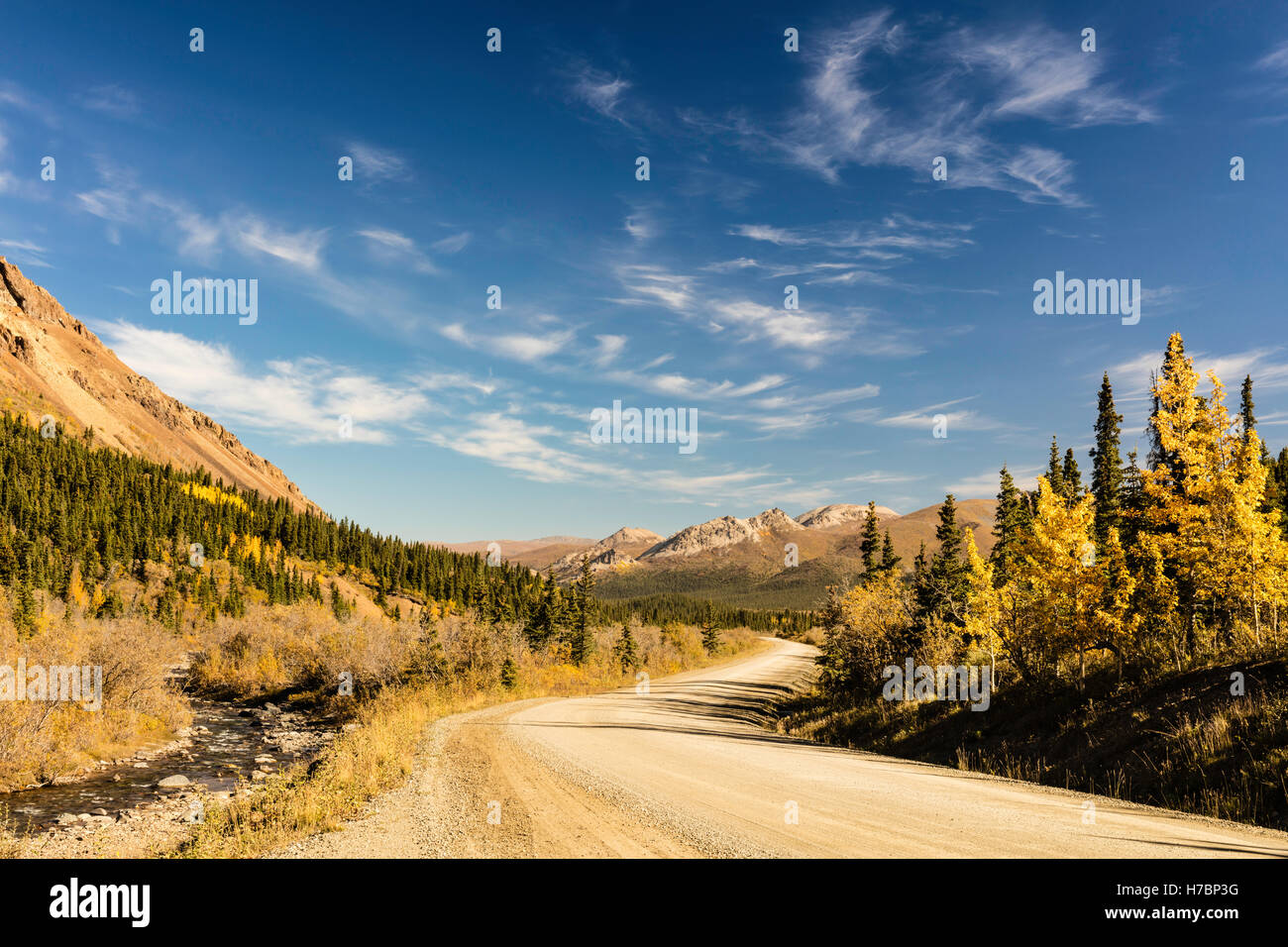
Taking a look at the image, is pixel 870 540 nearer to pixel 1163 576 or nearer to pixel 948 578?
pixel 948 578

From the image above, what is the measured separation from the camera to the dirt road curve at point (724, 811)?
7.90m

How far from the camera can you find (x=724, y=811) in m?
10.1

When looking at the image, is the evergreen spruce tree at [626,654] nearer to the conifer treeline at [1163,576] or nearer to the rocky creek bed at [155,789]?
the rocky creek bed at [155,789]

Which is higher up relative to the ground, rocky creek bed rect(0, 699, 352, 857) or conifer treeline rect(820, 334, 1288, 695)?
conifer treeline rect(820, 334, 1288, 695)

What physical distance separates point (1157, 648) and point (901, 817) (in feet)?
37.1

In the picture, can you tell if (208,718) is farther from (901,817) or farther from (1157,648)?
(1157,648)

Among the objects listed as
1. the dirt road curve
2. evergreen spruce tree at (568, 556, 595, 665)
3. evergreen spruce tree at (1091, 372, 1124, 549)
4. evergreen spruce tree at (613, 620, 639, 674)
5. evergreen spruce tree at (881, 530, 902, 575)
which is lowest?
evergreen spruce tree at (613, 620, 639, 674)

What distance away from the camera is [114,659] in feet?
86.6

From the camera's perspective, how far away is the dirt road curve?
7902mm

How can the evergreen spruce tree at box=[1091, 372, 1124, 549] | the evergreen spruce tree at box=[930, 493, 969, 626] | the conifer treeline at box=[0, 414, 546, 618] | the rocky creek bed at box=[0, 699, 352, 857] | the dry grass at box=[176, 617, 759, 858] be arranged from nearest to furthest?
the dry grass at box=[176, 617, 759, 858]
the rocky creek bed at box=[0, 699, 352, 857]
the evergreen spruce tree at box=[930, 493, 969, 626]
the evergreen spruce tree at box=[1091, 372, 1124, 549]
the conifer treeline at box=[0, 414, 546, 618]

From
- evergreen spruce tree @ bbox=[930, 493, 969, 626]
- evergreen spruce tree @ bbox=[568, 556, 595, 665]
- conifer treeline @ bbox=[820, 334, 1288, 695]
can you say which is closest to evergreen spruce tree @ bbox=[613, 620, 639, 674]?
evergreen spruce tree @ bbox=[568, 556, 595, 665]

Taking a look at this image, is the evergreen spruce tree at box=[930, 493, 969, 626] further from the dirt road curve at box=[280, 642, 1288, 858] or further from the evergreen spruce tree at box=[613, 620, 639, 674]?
the evergreen spruce tree at box=[613, 620, 639, 674]

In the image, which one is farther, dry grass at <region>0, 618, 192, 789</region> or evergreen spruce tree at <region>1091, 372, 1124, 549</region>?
evergreen spruce tree at <region>1091, 372, 1124, 549</region>
